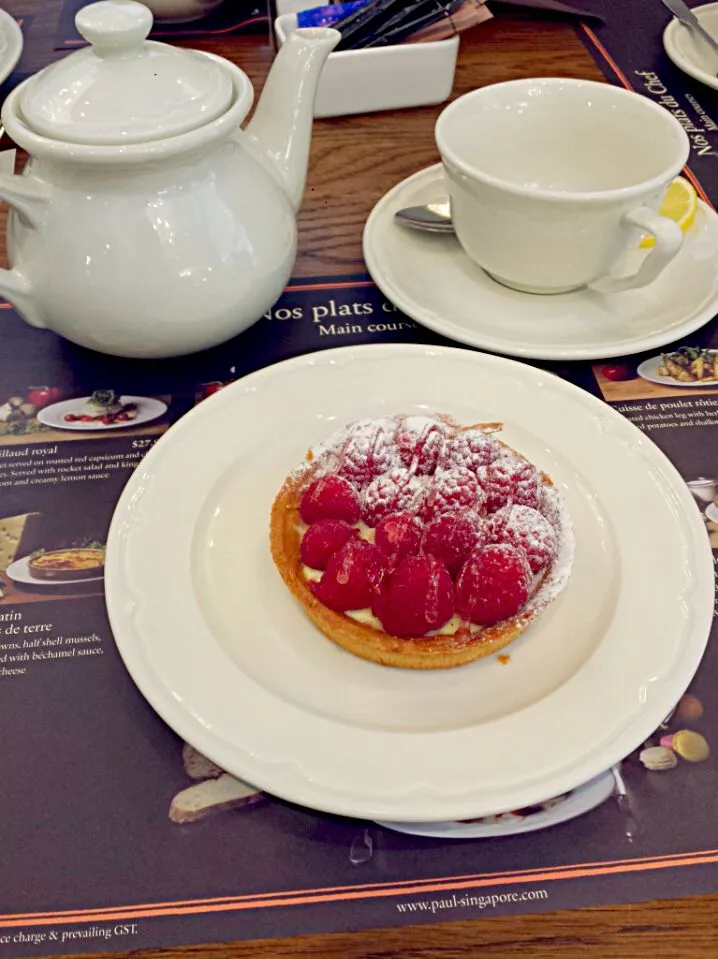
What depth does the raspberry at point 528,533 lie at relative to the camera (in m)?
0.75

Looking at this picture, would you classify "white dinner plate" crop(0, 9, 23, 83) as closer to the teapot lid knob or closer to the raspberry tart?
the teapot lid knob

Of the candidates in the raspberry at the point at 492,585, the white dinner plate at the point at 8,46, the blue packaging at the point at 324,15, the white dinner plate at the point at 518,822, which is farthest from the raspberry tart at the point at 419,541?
the white dinner plate at the point at 8,46

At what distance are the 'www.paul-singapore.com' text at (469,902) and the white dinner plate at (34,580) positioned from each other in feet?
1.43

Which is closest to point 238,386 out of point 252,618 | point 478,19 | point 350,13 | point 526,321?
point 252,618

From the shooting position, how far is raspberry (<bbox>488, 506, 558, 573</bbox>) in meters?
0.75

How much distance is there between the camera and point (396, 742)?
0.63 metres

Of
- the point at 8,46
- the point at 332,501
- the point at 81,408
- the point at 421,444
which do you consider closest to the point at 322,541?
the point at 332,501

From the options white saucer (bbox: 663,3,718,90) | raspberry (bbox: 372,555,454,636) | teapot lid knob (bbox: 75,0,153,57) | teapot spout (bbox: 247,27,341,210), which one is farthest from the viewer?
white saucer (bbox: 663,3,718,90)

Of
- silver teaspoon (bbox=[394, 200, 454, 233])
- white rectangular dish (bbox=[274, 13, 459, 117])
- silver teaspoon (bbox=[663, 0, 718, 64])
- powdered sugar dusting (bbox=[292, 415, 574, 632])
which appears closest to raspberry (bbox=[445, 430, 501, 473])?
powdered sugar dusting (bbox=[292, 415, 574, 632])

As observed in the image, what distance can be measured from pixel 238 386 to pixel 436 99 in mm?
895

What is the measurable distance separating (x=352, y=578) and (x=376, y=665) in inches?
3.5

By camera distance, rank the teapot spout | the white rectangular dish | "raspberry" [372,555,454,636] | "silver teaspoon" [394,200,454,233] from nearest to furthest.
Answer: "raspberry" [372,555,454,636]
the teapot spout
"silver teaspoon" [394,200,454,233]
the white rectangular dish

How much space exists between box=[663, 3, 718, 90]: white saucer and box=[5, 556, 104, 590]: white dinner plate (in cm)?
151

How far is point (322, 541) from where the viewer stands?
2.51 ft
